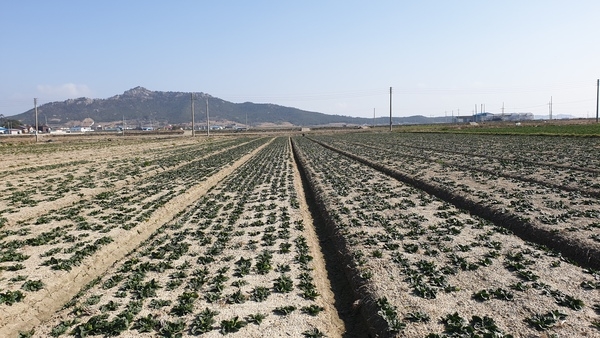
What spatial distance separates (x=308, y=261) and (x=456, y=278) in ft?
13.3

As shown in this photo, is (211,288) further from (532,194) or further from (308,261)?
(532,194)

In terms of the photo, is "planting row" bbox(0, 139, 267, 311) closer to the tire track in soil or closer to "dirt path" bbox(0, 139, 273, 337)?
"dirt path" bbox(0, 139, 273, 337)

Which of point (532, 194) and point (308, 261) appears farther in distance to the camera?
point (532, 194)

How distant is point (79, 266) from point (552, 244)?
13.8 meters

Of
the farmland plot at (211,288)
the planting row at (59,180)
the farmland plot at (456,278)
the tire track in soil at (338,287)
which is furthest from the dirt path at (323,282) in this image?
the planting row at (59,180)

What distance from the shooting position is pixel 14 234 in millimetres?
15812

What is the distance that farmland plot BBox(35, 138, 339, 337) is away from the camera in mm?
8648

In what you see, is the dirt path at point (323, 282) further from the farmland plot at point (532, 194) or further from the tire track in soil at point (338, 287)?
the farmland plot at point (532, 194)

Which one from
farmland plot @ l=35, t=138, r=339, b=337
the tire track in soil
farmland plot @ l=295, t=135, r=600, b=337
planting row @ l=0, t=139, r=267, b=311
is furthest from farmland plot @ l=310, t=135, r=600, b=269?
planting row @ l=0, t=139, r=267, b=311

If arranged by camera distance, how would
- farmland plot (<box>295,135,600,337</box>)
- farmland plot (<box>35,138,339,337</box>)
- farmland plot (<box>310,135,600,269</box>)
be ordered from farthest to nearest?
farmland plot (<box>310,135,600,269</box>) < farmland plot (<box>35,138,339,337</box>) < farmland plot (<box>295,135,600,337</box>)

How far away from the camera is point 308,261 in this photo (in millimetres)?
12719

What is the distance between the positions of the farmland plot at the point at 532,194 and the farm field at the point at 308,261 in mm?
94

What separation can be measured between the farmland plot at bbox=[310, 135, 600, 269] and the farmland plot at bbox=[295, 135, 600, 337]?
0.96 metres

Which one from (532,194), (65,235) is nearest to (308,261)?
(65,235)
